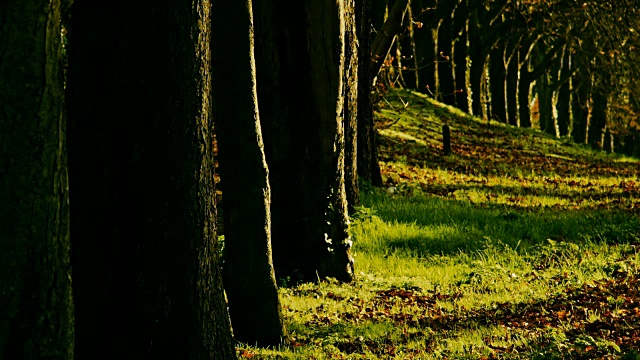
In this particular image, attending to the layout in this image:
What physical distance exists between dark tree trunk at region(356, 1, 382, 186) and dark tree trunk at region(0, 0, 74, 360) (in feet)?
43.3

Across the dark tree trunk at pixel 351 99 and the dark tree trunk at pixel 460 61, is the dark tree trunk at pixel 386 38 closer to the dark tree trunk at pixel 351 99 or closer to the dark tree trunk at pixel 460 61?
the dark tree trunk at pixel 351 99

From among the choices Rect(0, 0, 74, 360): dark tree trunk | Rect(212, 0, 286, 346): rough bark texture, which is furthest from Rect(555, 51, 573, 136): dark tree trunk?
Rect(0, 0, 74, 360): dark tree trunk

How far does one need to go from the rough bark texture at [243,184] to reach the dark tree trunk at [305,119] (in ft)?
7.97

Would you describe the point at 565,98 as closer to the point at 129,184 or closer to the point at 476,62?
the point at 476,62

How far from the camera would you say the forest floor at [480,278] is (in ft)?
24.0

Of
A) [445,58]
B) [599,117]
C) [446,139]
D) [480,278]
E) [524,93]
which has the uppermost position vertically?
[445,58]

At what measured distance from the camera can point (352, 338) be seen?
7918mm

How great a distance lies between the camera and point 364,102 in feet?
56.2

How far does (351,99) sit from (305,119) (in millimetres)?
2323

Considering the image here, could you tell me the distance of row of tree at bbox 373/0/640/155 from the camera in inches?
1172

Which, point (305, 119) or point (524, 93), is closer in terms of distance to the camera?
point (305, 119)

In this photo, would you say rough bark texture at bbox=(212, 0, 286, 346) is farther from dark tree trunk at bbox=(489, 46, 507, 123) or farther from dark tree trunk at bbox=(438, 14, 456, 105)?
dark tree trunk at bbox=(489, 46, 507, 123)

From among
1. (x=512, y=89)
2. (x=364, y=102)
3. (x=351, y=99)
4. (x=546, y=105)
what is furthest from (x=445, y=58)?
(x=351, y=99)

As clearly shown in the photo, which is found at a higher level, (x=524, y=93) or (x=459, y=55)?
(x=459, y=55)
